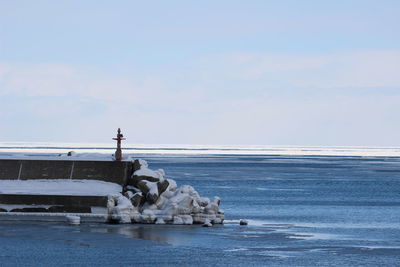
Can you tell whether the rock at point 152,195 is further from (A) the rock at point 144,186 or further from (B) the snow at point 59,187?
(B) the snow at point 59,187

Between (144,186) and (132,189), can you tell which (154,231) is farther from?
(132,189)

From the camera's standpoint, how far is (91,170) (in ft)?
111

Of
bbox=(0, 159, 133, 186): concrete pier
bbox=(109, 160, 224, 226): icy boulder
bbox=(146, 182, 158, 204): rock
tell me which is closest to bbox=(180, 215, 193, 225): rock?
bbox=(109, 160, 224, 226): icy boulder

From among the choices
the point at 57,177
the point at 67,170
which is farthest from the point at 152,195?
the point at 57,177

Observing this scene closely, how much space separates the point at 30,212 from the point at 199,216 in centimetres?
574

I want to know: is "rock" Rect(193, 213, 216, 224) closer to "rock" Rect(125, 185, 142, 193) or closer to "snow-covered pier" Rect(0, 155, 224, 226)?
"snow-covered pier" Rect(0, 155, 224, 226)

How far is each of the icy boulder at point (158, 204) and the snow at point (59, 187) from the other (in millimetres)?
674

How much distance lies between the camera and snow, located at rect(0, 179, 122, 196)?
31891 millimetres

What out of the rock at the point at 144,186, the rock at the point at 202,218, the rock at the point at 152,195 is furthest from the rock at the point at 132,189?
the rock at the point at 202,218

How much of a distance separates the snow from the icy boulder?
2.21ft

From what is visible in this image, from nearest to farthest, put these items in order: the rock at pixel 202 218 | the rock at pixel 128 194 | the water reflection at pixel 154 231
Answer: the water reflection at pixel 154 231 → the rock at pixel 202 218 → the rock at pixel 128 194

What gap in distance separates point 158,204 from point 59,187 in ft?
11.5

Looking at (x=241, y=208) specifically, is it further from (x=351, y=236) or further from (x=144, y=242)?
(x=144, y=242)

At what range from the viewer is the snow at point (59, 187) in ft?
105
